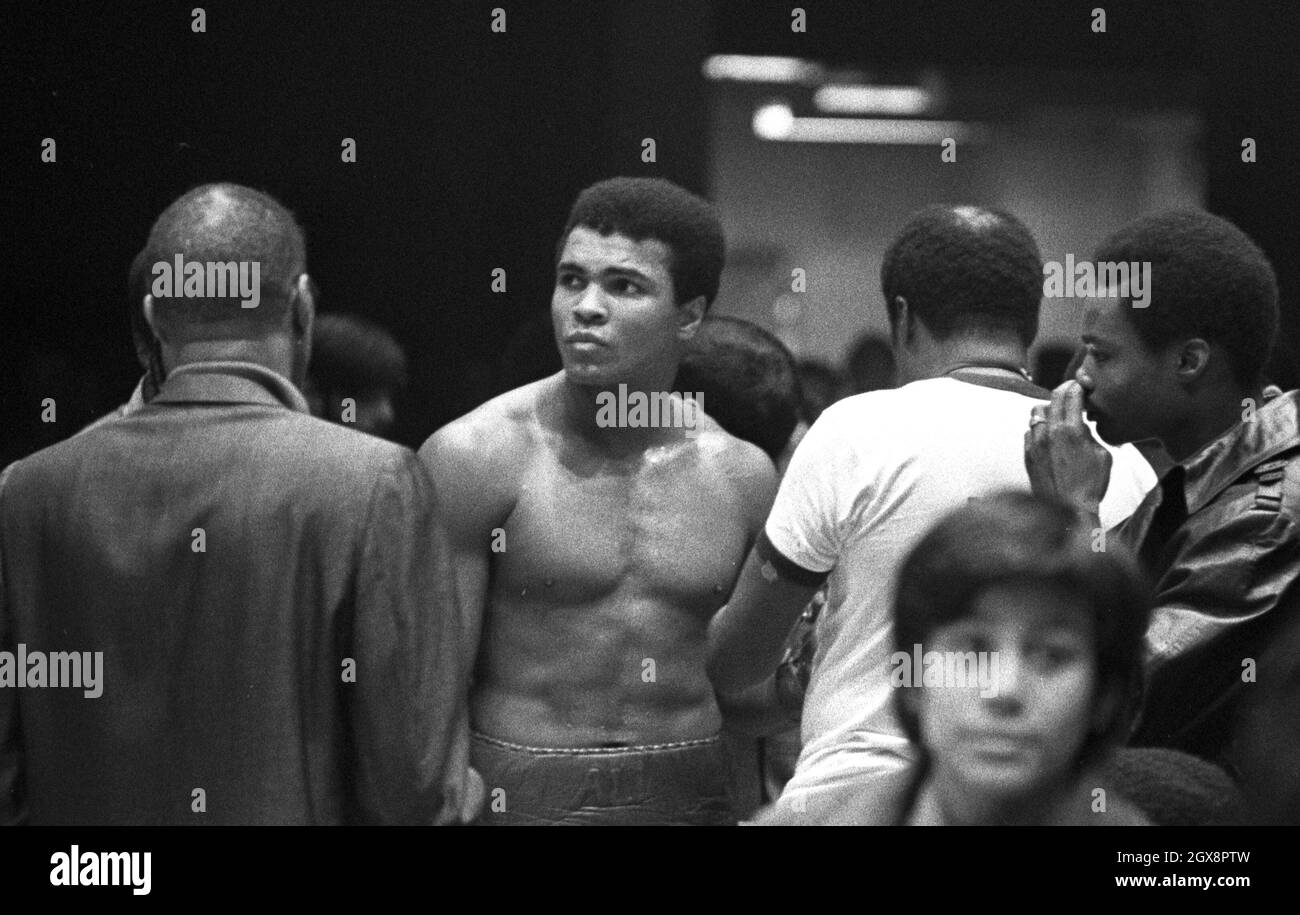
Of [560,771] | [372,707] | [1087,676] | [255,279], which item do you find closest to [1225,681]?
[1087,676]

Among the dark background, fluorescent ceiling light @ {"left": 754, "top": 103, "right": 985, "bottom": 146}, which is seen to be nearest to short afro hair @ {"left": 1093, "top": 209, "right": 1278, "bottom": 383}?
the dark background

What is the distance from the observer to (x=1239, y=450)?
3.06 meters

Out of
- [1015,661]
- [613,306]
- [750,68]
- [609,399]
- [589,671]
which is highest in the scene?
[750,68]

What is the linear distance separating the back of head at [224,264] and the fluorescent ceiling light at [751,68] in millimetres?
851

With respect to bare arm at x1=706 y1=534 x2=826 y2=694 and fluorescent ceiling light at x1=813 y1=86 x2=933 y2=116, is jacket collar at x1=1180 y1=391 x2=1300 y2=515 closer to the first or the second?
bare arm at x1=706 y1=534 x2=826 y2=694

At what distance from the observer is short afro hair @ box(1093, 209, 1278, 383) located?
3.14 meters

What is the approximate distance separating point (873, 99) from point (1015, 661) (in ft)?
4.58

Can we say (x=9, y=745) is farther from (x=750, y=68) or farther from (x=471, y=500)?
(x=750, y=68)

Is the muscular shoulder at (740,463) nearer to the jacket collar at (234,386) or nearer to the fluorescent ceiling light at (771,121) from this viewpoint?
the fluorescent ceiling light at (771,121)

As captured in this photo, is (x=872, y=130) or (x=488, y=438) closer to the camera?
(x=488, y=438)

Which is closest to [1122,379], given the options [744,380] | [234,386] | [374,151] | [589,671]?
[744,380]

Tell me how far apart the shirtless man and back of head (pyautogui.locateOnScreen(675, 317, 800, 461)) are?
0.13 ft

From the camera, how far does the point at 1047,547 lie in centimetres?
250

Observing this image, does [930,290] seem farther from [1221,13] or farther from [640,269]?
[1221,13]
